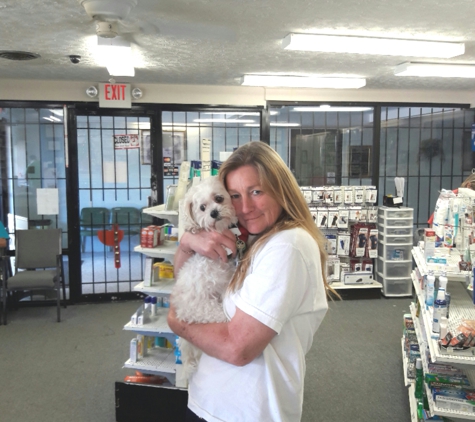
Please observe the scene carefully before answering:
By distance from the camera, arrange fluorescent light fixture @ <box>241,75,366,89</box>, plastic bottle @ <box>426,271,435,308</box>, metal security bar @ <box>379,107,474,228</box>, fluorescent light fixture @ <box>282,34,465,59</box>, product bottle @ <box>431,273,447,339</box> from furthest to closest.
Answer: metal security bar @ <box>379,107,474,228</box> < fluorescent light fixture @ <box>241,75,366,89</box> < fluorescent light fixture @ <box>282,34,465,59</box> < plastic bottle @ <box>426,271,435,308</box> < product bottle @ <box>431,273,447,339</box>

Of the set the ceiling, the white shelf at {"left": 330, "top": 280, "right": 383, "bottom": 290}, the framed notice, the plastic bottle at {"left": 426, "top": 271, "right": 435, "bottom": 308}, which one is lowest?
the white shelf at {"left": 330, "top": 280, "right": 383, "bottom": 290}

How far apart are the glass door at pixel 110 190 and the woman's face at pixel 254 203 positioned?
15.6 ft

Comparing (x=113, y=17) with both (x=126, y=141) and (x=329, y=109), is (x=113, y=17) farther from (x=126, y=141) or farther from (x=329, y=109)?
(x=329, y=109)

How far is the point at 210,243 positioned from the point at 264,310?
14.8 inches

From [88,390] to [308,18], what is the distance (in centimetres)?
316

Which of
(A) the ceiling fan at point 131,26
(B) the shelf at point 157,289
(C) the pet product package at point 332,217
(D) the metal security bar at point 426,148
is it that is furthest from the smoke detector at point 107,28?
(D) the metal security bar at point 426,148

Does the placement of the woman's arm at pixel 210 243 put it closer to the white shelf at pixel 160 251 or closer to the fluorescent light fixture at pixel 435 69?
the white shelf at pixel 160 251

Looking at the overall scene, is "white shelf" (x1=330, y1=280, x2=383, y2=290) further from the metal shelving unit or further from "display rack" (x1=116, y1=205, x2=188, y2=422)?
the metal shelving unit

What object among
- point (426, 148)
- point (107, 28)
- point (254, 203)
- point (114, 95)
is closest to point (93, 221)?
point (114, 95)

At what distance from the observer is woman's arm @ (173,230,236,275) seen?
4.51ft

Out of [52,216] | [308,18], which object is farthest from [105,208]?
[308,18]

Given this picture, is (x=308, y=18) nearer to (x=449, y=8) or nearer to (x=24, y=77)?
(x=449, y=8)

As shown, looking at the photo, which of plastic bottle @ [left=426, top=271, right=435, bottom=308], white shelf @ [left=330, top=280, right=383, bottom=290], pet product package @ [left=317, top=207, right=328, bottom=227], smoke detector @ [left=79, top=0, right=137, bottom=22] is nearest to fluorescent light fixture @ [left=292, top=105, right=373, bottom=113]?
pet product package @ [left=317, top=207, right=328, bottom=227]

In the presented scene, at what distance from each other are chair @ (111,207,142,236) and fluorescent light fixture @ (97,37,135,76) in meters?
2.16
